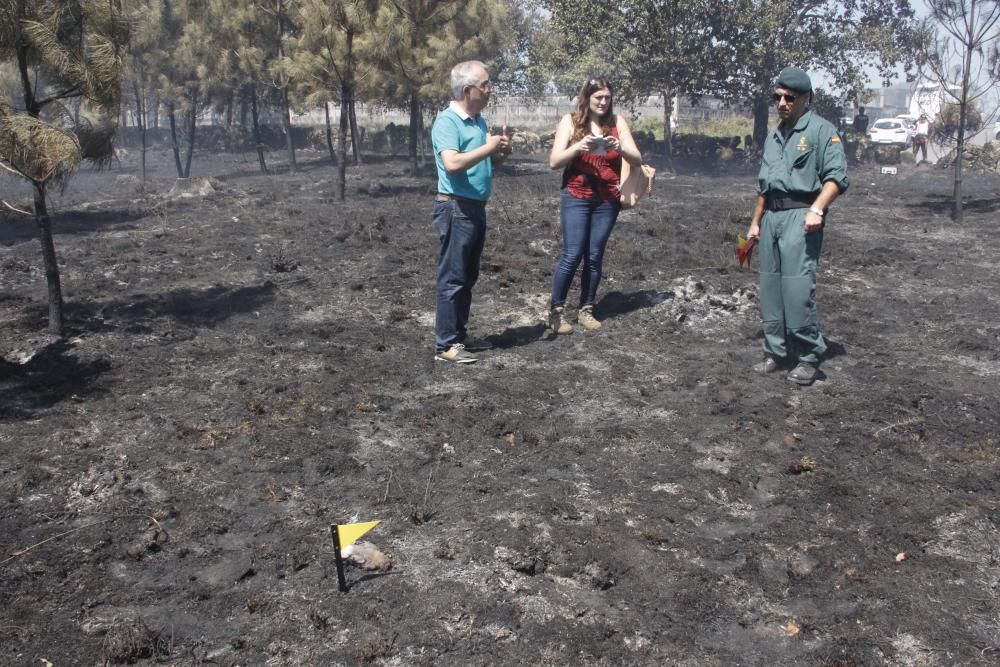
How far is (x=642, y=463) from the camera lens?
4.25m

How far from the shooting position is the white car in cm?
3178

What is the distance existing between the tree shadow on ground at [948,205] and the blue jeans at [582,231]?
9565 mm

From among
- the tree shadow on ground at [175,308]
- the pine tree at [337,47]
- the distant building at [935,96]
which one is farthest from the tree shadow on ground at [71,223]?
the distant building at [935,96]

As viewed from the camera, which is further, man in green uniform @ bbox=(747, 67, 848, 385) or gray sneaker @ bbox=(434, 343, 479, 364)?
gray sneaker @ bbox=(434, 343, 479, 364)

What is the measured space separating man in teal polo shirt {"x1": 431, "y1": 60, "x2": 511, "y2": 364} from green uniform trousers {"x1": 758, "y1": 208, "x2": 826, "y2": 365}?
5.99ft

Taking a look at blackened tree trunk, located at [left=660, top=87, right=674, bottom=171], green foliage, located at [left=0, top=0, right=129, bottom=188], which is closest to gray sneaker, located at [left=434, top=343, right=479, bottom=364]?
green foliage, located at [left=0, top=0, right=129, bottom=188]

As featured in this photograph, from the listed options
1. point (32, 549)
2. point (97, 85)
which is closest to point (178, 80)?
point (97, 85)

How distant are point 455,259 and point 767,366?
2247 millimetres

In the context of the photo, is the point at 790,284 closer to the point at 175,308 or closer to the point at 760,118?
the point at 175,308

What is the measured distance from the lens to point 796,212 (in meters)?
5.07

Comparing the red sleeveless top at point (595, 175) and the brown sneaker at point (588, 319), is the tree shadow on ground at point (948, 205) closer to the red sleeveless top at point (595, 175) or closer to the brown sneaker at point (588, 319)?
the brown sneaker at point (588, 319)

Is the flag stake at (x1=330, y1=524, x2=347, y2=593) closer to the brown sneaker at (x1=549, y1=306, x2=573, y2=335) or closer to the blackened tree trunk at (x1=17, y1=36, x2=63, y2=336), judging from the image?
the brown sneaker at (x1=549, y1=306, x2=573, y2=335)

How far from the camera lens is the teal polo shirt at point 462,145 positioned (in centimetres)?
526

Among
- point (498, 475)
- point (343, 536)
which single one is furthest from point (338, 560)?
point (498, 475)
